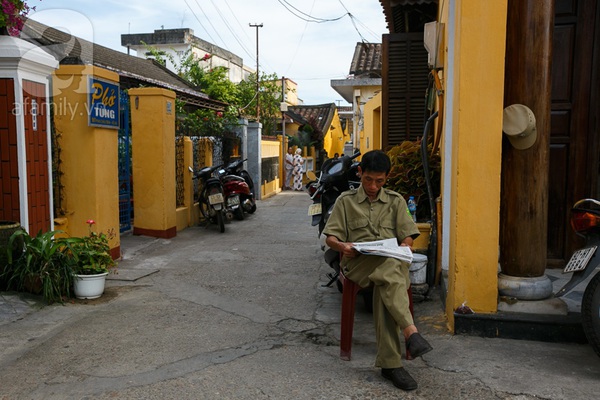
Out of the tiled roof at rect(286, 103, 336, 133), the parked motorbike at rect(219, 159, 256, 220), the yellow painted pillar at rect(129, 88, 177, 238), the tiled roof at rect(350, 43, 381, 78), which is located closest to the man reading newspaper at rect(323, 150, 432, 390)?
the yellow painted pillar at rect(129, 88, 177, 238)

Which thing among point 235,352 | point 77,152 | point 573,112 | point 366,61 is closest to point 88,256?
point 77,152

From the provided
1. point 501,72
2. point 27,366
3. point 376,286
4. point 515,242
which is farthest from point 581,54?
point 27,366

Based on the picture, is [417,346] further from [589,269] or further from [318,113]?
[318,113]

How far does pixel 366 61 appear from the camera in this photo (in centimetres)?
1683

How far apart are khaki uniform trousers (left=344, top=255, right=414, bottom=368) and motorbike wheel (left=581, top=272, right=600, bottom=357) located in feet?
3.68

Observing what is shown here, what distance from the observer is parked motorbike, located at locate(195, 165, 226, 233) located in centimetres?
980

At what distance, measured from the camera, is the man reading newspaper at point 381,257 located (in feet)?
11.3

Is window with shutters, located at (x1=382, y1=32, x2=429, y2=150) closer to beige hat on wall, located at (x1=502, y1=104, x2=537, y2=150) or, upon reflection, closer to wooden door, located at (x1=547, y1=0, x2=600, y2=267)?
wooden door, located at (x1=547, y1=0, x2=600, y2=267)

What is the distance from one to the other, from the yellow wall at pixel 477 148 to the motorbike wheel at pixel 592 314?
25.9 inches

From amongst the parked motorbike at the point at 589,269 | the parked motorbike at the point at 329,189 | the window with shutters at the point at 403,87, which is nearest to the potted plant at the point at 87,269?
the parked motorbike at the point at 329,189

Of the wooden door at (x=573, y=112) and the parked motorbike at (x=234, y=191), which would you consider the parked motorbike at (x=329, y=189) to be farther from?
the parked motorbike at (x=234, y=191)

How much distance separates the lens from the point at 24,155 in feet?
17.9

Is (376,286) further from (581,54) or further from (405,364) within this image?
(581,54)

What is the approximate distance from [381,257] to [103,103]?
14.1 feet
